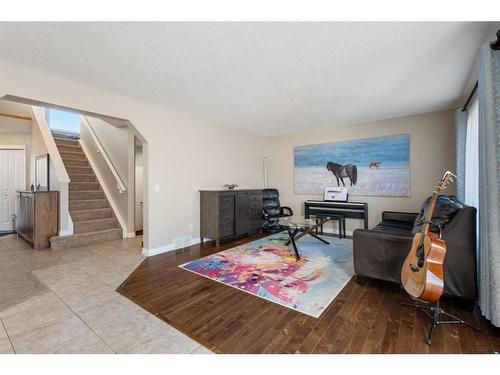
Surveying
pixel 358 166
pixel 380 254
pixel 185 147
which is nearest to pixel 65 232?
pixel 185 147

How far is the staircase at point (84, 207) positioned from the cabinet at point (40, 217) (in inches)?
8.0

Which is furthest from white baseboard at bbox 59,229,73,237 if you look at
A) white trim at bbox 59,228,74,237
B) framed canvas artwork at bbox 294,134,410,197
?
framed canvas artwork at bbox 294,134,410,197

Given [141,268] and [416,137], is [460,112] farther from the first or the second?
[141,268]

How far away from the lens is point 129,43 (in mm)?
2012

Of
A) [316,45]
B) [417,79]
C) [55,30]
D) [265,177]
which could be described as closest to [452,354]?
[316,45]

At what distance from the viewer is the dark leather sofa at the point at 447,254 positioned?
2023 mm

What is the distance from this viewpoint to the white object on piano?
502 cm

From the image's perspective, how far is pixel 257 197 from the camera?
5.15 m

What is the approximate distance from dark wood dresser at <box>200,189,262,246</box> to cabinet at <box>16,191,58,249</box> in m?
2.72

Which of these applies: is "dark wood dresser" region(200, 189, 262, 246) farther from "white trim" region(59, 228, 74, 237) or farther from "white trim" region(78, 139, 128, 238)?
"white trim" region(59, 228, 74, 237)

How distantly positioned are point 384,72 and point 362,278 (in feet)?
8.01

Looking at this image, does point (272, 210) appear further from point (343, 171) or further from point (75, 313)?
point (75, 313)

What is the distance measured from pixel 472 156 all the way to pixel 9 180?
30.9 ft

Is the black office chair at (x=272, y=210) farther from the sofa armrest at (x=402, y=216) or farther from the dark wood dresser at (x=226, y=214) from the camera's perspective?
the sofa armrest at (x=402, y=216)
